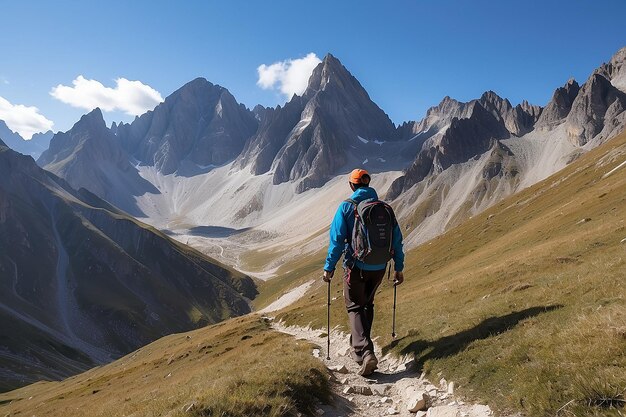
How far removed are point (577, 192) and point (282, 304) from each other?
7885cm

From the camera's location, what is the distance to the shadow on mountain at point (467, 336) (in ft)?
39.6

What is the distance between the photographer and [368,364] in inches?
499

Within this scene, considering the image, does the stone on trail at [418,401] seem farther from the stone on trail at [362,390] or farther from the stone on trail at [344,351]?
the stone on trail at [344,351]

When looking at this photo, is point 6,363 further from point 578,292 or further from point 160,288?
point 578,292

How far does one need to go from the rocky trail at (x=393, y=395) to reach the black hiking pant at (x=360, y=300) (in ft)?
3.08

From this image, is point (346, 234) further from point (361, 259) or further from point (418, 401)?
point (418, 401)

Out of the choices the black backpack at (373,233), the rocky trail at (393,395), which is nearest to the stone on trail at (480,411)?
the rocky trail at (393,395)

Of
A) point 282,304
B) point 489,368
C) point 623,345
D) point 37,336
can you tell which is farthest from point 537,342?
point 37,336

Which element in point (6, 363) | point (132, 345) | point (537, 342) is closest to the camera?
point (537, 342)

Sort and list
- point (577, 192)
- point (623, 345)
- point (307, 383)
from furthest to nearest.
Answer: point (577, 192), point (307, 383), point (623, 345)

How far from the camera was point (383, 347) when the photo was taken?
1605cm

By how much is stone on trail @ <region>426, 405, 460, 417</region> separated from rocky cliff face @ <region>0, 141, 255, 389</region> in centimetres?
11144

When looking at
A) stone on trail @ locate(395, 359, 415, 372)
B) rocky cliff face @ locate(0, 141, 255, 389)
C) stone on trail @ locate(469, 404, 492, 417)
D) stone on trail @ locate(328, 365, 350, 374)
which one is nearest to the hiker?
stone on trail @ locate(328, 365, 350, 374)

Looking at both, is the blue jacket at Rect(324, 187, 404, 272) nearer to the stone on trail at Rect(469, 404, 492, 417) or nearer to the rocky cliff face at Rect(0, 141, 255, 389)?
the stone on trail at Rect(469, 404, 492, 417)
